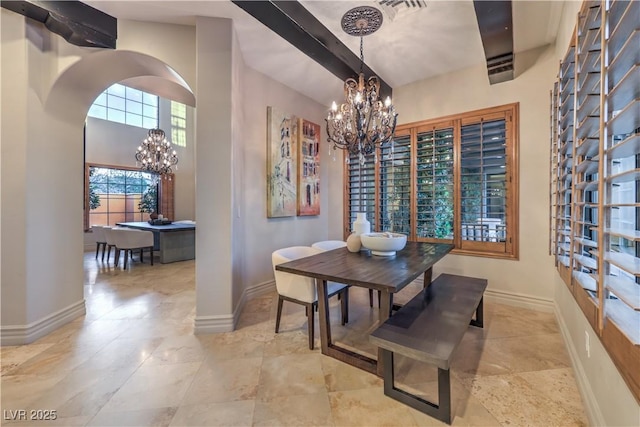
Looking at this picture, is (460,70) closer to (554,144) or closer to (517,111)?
(517,111)

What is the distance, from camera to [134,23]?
256 centimetres

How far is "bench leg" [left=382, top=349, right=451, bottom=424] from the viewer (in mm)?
1441

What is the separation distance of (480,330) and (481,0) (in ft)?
9.16

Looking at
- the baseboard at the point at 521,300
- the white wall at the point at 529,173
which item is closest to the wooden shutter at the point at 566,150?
the white wall at the point at 529,173

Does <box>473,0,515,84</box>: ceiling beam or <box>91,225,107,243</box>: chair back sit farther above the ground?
<box>473,0,515,84</box>: ceiling beam

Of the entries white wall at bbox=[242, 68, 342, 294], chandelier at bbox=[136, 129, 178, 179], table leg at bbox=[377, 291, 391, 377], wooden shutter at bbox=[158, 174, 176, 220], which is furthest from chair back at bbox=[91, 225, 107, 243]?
table leg at bbox=[377, 291, 391, 377]

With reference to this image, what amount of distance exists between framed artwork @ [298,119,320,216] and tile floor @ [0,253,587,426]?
1.90 meters

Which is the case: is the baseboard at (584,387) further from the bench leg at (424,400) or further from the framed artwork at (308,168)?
the framed artwork at (308,168)

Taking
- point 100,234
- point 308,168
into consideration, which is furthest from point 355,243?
point 100,234

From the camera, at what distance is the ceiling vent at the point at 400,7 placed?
2270mm

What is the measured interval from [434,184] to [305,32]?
7.99 ft

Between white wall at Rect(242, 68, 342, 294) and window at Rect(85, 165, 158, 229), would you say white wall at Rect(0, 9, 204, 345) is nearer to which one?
white wall at Rect(242, 68, 342, 294)

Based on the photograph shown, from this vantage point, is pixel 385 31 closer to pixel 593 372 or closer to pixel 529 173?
pixel 529 173

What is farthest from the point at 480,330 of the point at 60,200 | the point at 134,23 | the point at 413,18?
the point at 134,23
